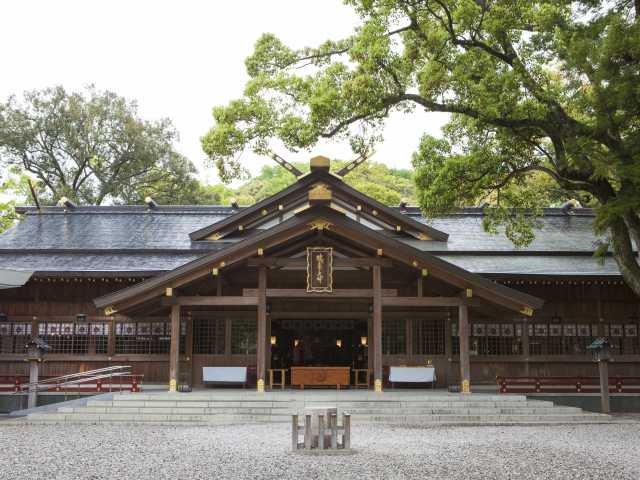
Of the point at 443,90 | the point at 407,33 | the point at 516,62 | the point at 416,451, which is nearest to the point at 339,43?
the point at 407,33

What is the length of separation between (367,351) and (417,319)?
209 centimetres

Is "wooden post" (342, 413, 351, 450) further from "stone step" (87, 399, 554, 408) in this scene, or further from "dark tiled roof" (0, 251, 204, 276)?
"dark tiled roof" (0, 251, 204, 276)

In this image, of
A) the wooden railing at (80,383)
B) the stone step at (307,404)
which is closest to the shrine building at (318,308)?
the wooden railing at (80,383)

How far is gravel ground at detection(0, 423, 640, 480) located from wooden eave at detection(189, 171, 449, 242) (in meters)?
9.37

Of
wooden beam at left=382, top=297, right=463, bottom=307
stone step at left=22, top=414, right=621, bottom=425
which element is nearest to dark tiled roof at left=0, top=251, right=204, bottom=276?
stone step at left=22, top=414, right=621, bottom=425

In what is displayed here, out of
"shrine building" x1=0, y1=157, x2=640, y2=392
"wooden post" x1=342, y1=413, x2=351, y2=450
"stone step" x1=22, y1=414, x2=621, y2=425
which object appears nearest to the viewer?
"wooden post" x1=342, y1=413, x2=351, y2=450

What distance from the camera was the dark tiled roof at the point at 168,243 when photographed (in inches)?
800

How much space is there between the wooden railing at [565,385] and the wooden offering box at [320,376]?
422cm

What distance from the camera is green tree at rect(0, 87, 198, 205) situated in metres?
36.8

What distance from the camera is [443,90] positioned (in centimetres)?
1590

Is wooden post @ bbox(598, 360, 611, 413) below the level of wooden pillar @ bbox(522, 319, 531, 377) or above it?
below

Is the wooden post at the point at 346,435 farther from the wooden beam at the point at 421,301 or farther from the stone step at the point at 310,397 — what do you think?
the wooden beam at the point at 421,301

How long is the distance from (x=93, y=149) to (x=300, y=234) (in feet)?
82.0

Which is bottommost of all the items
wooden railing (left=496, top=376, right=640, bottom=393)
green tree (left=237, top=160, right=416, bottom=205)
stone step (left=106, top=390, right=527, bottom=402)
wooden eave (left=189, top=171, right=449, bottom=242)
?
stone step (left=106, top=390, right=527, bottom=402)
